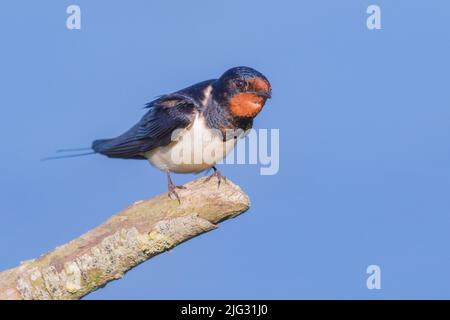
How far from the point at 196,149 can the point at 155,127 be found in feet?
0.68

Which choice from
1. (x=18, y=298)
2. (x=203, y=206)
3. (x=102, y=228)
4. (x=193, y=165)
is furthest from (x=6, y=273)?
(x=193, y=165)

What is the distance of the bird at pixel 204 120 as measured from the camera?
10.2ft

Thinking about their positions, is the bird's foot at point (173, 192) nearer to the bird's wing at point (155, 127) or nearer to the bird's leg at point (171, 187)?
the bird's leg at point (171, 187)

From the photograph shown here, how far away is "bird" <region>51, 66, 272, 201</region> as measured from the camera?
10.2 ft

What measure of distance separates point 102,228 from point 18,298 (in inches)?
10.3

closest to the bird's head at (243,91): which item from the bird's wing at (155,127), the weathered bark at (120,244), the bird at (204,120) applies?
the bird at (204,120)

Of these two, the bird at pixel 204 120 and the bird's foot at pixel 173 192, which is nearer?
the bird's foot at pixel 173 192

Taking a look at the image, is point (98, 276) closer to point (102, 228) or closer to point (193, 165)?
point (102, 228)

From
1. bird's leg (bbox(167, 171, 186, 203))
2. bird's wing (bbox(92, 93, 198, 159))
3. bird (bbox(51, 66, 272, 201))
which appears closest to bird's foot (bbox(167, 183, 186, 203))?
bird's leg (bbox(167, 171, 186, 203))

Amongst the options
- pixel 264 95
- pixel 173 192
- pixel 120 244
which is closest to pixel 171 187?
pixel 173 192

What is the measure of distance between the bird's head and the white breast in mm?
88
